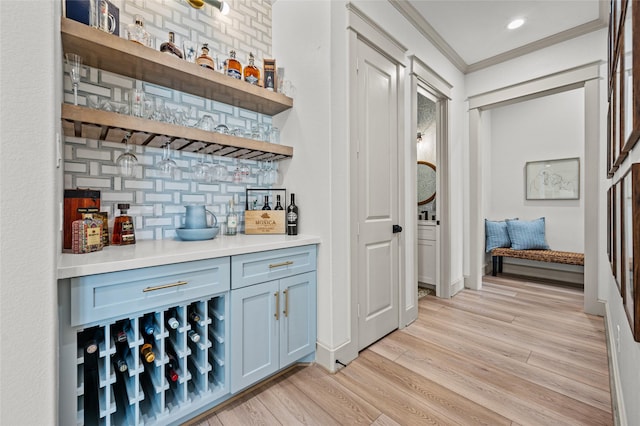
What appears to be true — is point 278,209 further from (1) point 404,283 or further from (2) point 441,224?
(2) point 441,224

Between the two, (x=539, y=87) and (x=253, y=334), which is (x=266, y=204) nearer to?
(x=253, y=334)

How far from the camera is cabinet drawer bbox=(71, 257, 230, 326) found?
1.13m

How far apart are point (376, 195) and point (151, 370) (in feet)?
6.10

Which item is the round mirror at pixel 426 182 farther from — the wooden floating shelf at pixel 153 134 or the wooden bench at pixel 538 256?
the wooden floating shelf at pixel 153 134

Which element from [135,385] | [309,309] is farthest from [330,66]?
[135,385]

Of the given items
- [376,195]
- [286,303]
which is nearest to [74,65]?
[286,303]

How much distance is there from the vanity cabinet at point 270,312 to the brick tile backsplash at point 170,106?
0.70 m

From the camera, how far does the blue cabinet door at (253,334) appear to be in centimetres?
157

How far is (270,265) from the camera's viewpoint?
174 cm

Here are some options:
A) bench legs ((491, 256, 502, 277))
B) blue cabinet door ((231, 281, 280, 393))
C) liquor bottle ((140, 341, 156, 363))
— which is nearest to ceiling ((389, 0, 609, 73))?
blue cabinet door ((231, 281, 280, 393))

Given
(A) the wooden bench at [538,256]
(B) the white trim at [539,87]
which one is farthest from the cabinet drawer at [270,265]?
(A) the wooden bench at [538,256]

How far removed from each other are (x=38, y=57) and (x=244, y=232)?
4.99ft

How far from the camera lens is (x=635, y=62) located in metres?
0.83

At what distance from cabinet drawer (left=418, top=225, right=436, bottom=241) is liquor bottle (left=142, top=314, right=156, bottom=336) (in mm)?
3157
